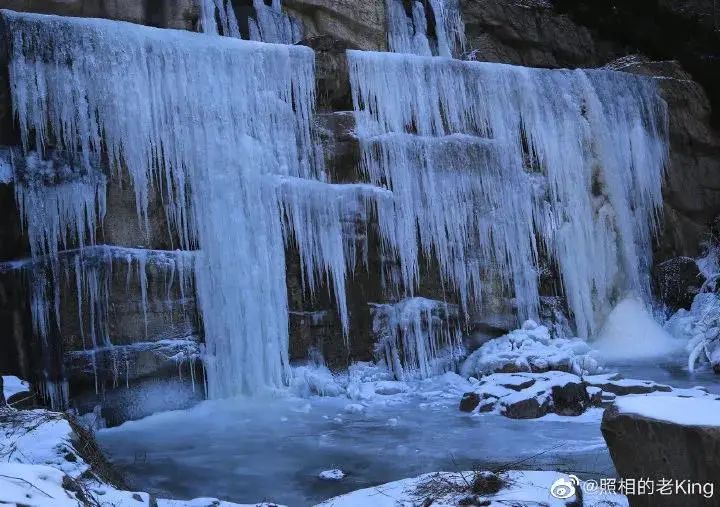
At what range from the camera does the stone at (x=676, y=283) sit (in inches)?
614

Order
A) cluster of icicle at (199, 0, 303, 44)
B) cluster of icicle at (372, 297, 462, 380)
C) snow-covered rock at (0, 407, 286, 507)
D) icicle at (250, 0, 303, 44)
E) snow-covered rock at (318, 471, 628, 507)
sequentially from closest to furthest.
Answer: snow-covered rock at (0, 407, 286, 507) < snow-covered rock at (318, 471, 628, 507) < cluster of icicle at (372, 297, 462, 380) < cluster of icicle at (199, 0, 303, 44) < icicle at (250, 0, 303, 44)

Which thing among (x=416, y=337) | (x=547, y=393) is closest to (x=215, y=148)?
(x=416, y=337)

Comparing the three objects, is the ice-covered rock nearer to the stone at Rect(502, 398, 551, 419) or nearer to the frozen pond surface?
the frozen pond surface

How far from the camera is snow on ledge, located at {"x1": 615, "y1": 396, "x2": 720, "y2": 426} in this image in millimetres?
3883

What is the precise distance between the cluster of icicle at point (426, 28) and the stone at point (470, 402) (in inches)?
363

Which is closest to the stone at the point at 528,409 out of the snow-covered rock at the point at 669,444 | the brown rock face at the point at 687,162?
the snow-covered rock at the point at 669,444

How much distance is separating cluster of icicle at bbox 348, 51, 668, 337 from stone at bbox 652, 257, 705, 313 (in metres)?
0.44

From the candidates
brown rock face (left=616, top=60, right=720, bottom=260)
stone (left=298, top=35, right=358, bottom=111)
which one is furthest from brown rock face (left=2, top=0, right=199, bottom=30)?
brown rock face (left=616, top=60, right=720, bottom=260)

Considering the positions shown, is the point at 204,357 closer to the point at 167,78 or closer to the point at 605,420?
the point at 167,78

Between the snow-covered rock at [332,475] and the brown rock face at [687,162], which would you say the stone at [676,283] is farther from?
the snow-covered rock at [332,475]

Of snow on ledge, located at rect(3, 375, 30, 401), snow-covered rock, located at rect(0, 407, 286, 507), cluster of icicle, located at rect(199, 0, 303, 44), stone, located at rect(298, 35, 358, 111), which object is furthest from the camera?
cluster of icicle, located at rect(199, 0, 303, 44)

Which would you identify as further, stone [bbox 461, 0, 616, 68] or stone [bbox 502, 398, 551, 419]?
stone [bbox 461, 0, 616, 68]

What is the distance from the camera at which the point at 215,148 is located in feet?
35.7

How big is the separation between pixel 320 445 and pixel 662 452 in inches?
174
